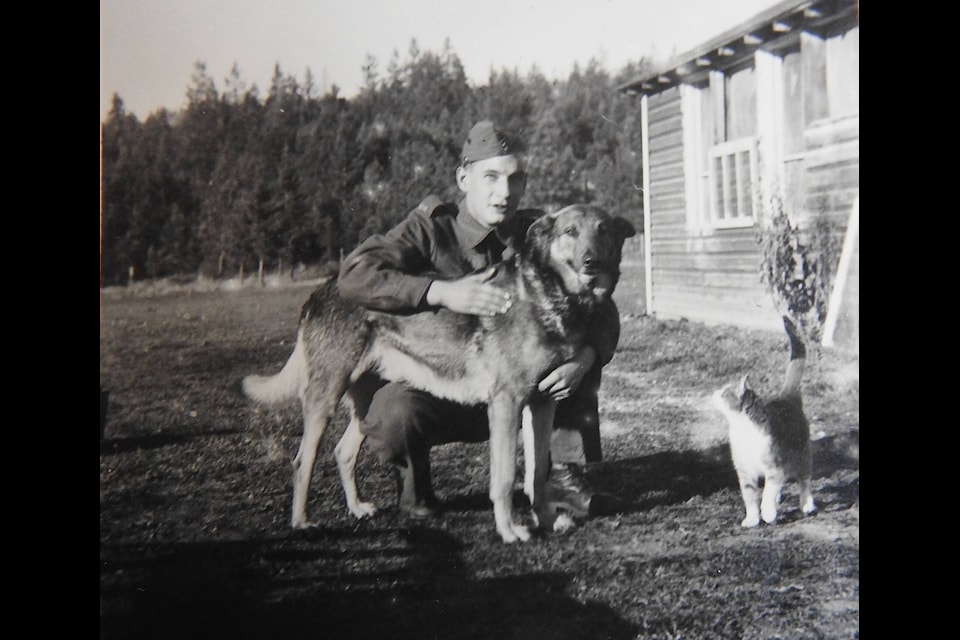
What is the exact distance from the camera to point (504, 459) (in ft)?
9.05

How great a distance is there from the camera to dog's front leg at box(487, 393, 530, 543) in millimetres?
2744

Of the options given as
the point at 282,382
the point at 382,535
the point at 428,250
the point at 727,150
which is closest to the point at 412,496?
the point at 382,535

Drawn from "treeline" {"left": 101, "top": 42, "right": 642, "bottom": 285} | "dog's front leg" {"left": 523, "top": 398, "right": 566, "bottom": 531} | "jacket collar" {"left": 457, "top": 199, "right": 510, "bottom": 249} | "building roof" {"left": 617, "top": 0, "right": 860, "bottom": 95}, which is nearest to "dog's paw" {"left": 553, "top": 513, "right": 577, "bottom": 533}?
"dog's front leg" {"left": 523, "top": 398, "right": 566, "bottom": 531}

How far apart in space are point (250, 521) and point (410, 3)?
2157 millimetres

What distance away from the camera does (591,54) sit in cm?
304

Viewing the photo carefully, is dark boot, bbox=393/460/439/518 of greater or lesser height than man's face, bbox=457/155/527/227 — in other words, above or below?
below

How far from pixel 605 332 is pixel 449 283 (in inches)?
25.3

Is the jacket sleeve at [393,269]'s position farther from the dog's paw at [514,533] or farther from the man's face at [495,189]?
the dog's paw at [514,533]

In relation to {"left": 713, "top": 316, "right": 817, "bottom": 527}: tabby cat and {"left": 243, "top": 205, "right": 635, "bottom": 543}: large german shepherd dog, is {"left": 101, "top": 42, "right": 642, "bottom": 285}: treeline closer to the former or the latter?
{"left": 243, "top": 205, "right": 635, "bottom": 543}: large german shepherd dog

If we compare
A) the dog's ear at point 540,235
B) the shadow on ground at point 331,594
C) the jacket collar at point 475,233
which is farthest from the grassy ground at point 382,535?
the jacket collar at point 475,233

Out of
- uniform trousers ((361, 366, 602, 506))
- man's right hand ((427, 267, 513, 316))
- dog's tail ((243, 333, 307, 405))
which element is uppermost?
man's right hand ((427, 267, 513, 316))

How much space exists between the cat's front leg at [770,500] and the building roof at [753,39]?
1705 millimetres

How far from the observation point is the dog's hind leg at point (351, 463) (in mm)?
2816

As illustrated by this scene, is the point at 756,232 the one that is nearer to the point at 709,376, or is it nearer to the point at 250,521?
the point at 709,376
